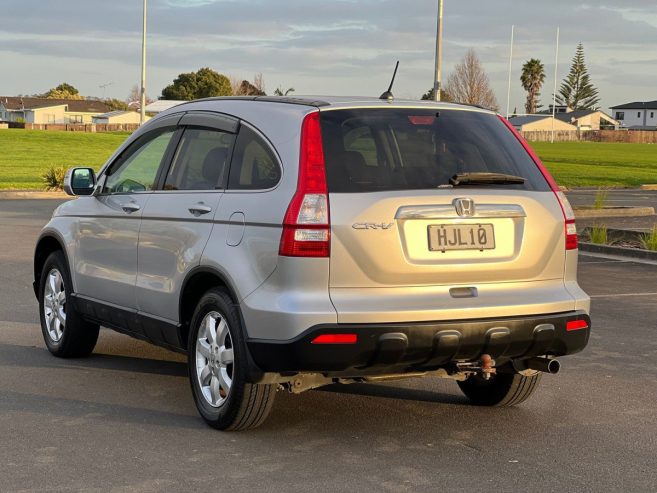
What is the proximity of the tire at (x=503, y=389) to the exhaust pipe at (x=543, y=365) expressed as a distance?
16.7 inches

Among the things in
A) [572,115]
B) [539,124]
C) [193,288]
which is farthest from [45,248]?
[572,115]

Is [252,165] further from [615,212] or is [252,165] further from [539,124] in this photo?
[539,124]

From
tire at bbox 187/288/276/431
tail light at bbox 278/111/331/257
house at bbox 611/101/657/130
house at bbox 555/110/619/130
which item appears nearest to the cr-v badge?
tail light at bbox 278/111/331/257

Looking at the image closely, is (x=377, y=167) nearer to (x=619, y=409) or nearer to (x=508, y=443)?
(x=508, y=443)

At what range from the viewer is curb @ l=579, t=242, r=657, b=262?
627 inches

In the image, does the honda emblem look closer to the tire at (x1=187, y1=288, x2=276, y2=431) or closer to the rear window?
the rear window

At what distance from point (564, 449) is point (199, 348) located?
2053mm

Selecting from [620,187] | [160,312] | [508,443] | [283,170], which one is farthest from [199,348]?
[620,187]

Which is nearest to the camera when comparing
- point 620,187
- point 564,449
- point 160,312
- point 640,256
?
point 564,449

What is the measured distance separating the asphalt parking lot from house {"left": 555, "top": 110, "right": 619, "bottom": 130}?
161847 millimetres

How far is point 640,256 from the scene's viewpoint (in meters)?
16.1

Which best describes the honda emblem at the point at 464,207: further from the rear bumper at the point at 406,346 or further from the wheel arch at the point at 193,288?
the wheel arch at the point at 193,288

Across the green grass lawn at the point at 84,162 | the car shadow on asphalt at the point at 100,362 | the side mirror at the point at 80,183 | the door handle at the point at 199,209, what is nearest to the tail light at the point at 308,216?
the door handle at the point at 199,209

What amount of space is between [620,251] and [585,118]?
158190 millimetres
